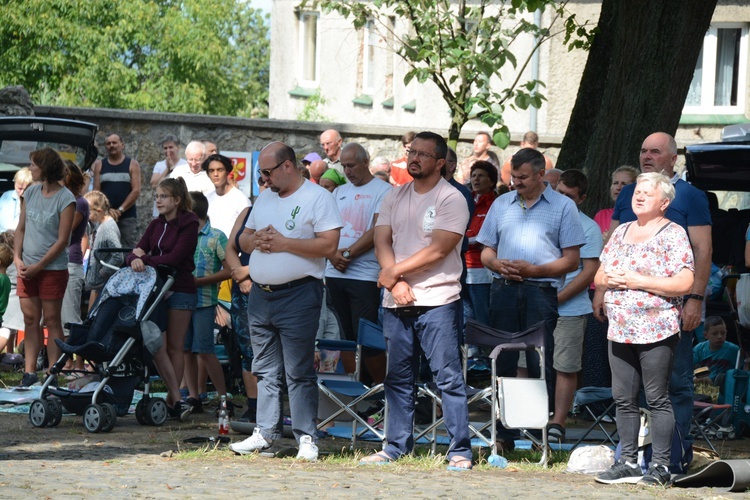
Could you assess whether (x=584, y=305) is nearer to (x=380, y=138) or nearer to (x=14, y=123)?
(x=14, y=123)

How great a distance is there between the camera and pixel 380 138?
1995 cm

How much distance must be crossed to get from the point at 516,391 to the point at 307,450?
1500mm

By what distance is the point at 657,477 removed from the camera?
8250 millimetres

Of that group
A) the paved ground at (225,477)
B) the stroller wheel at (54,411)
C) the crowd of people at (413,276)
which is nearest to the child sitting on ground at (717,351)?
the crowd of people at (413,276)

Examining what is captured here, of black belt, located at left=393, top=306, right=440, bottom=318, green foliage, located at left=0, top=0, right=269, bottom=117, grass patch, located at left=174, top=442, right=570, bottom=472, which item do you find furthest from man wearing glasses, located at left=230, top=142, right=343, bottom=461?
green foliage, located at left=0, top=0, right=269, bottom=117

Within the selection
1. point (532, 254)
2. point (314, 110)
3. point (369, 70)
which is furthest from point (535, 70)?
point (532, 254)

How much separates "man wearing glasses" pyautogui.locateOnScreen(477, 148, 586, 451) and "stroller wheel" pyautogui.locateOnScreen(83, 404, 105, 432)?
3109 millimetres

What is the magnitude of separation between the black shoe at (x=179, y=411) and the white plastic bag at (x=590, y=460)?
3759mm

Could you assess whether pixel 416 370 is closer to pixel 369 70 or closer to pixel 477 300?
pixel 477 300

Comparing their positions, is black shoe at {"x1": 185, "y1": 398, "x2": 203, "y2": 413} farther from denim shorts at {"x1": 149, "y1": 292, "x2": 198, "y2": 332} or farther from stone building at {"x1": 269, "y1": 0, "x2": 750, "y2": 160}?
stone building at {"x1": 269, "y1": 0, "x2": 750, "y2": 160}

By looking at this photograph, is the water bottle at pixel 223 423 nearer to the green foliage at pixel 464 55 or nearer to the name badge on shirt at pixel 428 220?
the name badge on shirt at pixel 428 220

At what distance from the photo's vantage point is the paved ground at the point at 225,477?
749cm

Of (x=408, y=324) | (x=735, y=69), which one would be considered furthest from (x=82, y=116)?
(x=735, y=69)

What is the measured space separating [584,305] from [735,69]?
60.0ft
